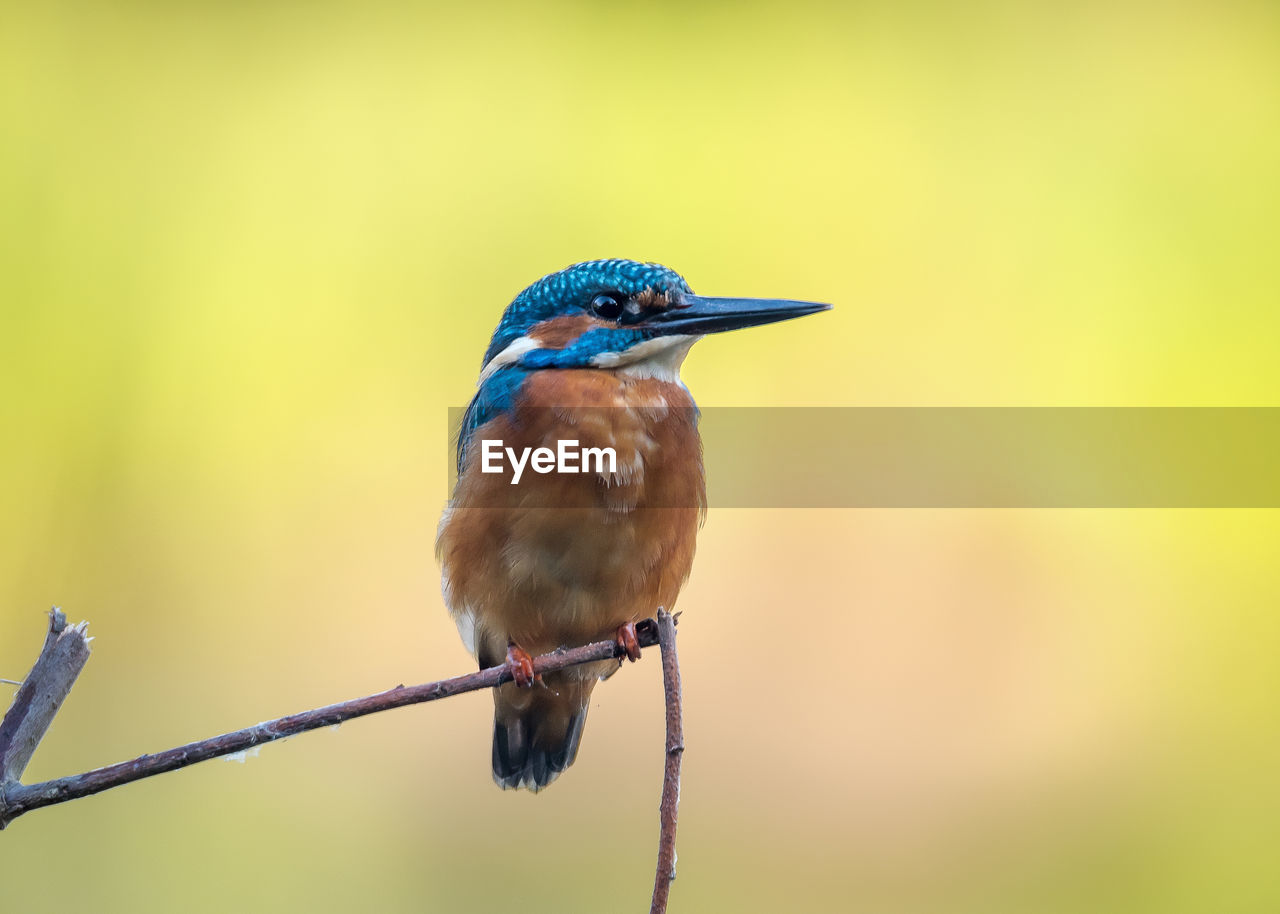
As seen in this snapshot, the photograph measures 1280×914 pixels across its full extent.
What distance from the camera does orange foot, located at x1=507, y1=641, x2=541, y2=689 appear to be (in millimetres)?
1358

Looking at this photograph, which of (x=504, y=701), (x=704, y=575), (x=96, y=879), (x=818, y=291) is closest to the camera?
(x=504, y=701)

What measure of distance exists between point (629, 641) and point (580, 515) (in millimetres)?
180

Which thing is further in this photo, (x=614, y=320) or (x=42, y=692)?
(x=614, y=320)

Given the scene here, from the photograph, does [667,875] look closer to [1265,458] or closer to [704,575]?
[704,575]

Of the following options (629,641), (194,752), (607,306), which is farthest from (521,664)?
(194,752)

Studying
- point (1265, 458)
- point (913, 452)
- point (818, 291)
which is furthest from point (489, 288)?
point (1265, 458)

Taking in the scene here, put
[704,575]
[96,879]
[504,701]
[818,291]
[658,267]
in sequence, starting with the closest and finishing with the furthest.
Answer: [658,267] < [504,701] < [96,879] < [704,575] < [818,291]

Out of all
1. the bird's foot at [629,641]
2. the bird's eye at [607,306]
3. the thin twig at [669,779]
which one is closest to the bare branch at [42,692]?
the thin twig at [669,779]

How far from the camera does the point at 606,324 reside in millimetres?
1444

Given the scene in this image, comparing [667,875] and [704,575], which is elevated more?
[667,875]

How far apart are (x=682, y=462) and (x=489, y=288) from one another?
5.80ft

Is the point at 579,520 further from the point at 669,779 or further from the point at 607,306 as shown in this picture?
the point at 669,779

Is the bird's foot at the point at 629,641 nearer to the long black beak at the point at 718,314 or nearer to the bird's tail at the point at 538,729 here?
the bird's tail at the point at 538,729

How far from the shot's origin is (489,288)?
3131 millimetres
